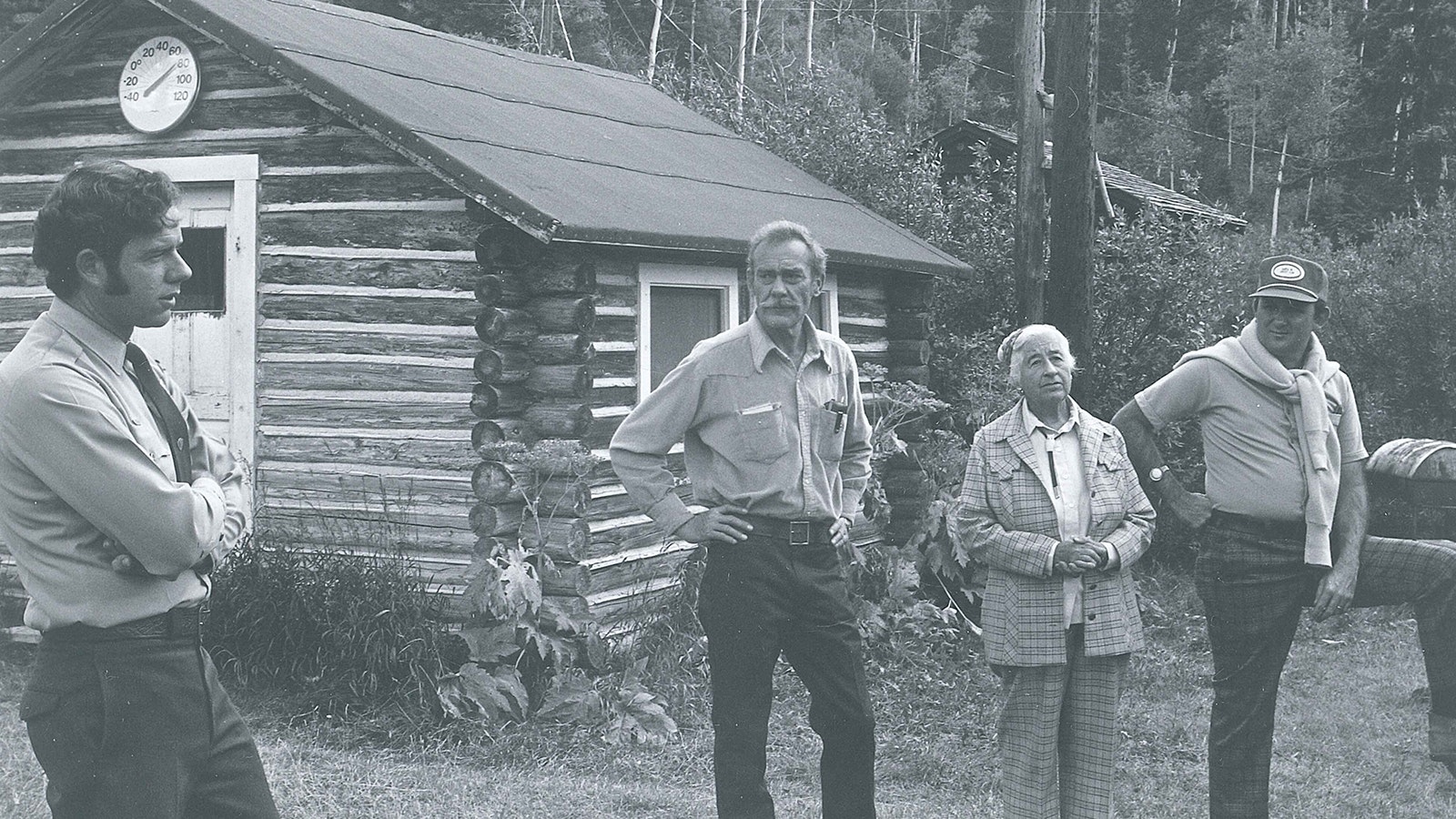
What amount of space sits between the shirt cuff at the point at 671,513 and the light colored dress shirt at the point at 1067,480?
127 centimetres

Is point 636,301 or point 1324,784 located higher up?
point 636,301

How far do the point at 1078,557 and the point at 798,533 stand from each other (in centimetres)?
97

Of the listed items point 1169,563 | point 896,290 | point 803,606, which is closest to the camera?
point 803,606

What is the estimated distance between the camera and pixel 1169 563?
12797 millimetres

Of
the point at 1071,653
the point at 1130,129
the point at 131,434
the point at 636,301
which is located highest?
the point at 1130,129

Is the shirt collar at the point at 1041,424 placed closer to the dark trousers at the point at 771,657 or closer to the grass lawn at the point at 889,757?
the dark trousers at the point at 771,657

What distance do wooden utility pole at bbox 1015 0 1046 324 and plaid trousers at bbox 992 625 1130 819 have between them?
22.8ft

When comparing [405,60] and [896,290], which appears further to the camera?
[896,290]

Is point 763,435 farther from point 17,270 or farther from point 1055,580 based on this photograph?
point 17,270

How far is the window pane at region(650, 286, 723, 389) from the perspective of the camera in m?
9.01

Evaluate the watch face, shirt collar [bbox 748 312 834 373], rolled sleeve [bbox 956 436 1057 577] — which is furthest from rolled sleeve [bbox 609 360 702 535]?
the watch face

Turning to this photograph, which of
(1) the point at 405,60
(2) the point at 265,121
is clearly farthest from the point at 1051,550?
(1) the point at 405,60

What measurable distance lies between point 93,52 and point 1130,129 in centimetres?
4614

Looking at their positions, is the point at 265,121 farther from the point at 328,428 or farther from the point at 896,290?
the point at 896,290
